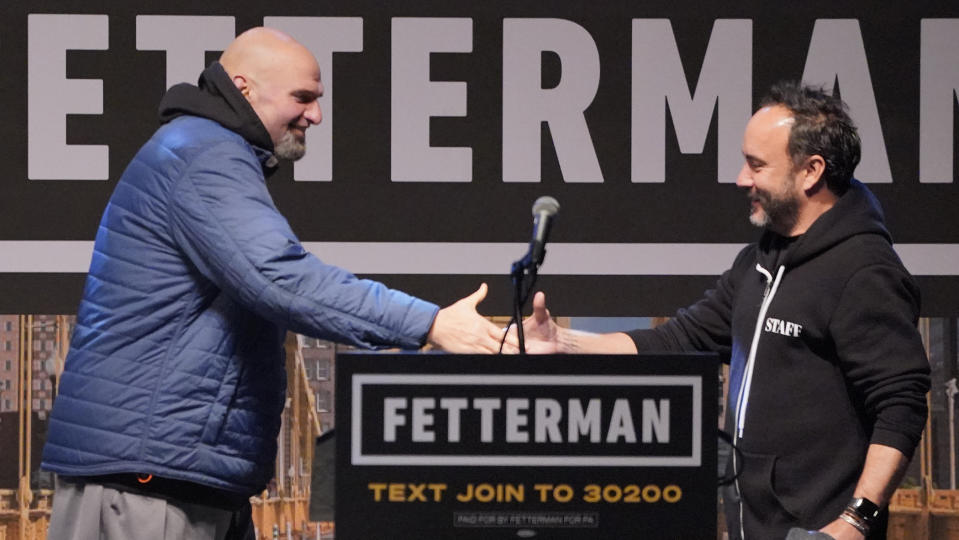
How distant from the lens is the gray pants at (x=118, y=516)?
7.25 feet

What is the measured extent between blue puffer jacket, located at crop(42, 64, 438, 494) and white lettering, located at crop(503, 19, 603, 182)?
170cm

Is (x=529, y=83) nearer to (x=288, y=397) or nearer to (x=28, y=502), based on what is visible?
(x=288, y=397)

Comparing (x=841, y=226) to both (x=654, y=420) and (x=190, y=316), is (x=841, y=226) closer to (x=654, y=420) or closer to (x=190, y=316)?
(x=654, y=420)

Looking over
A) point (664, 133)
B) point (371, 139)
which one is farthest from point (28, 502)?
point (664, 133)

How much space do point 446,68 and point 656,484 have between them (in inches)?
93.4

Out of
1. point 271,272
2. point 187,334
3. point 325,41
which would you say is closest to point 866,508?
point 271,272

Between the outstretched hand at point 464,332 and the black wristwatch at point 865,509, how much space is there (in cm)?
80

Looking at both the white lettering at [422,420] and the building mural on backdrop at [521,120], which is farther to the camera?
the building mural on backdrop at [521,120]

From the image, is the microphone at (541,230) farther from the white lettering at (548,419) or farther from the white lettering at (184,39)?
the white lettering at (184,39)

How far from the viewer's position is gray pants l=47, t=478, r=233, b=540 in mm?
2209

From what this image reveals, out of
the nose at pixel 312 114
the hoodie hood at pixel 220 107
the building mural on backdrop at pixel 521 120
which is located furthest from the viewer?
the building mural on backdrop at pixel 521 120

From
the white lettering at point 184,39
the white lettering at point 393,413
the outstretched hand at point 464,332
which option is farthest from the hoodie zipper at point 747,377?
the white lettering at point 184,39

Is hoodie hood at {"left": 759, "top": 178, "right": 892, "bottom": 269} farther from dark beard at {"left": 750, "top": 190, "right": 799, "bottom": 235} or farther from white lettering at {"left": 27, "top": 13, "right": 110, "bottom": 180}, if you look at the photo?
white lettering at {"left": 27, "top": 13, "right": 110, "bottom": 180}

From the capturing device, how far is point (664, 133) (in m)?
3.89
